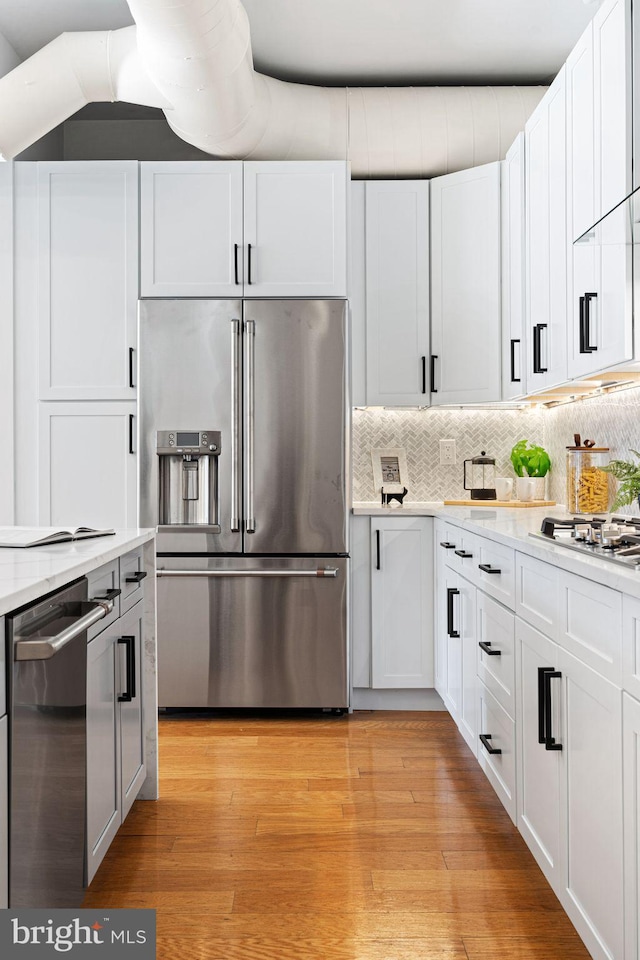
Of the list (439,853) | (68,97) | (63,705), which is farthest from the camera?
(68,97)

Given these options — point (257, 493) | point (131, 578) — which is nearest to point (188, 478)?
point (257, 493)

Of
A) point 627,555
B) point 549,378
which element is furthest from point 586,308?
point 627,555

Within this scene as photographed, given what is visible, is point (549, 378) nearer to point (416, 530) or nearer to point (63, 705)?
point (416, 530)

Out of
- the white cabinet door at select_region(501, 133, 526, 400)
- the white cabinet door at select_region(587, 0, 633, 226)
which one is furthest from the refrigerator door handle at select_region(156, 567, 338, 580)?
the white cabinet door at select_region(587, 0, 633, 226)

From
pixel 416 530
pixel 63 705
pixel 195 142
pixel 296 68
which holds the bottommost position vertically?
pixel 63 705

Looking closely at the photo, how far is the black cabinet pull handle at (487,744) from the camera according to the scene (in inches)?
96.0

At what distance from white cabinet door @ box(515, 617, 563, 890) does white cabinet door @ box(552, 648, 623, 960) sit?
0.18 ft

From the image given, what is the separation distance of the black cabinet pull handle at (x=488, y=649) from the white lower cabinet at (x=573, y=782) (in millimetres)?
233

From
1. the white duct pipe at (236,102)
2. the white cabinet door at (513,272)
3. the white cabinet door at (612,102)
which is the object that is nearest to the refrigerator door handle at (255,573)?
the white cabinet door at (513,272)

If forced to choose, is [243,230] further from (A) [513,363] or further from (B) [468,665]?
(B) [468,665]

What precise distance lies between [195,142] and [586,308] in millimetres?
1998

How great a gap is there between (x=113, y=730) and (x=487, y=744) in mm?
1208

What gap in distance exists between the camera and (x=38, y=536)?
7.11 feet

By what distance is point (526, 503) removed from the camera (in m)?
3.73
